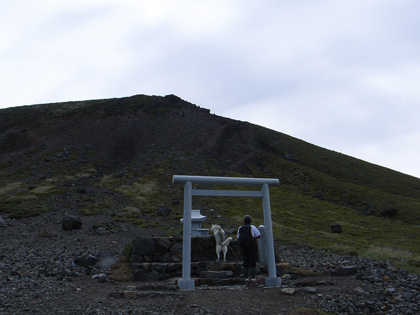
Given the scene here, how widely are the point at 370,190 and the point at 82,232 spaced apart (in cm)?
5377

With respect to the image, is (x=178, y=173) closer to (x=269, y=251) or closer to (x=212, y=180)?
(x=212, y=180)

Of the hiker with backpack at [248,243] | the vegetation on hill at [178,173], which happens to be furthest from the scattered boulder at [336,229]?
the hiker with backpack at [248,243]

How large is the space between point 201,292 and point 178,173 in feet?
150

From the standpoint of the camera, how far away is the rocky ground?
10.6 meters

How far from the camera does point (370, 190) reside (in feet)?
Answer: 226

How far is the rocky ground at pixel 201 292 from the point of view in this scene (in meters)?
10.6

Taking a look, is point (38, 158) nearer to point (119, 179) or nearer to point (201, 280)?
point (119, 179)

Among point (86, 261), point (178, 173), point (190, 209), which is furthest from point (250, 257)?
point (178, 173)

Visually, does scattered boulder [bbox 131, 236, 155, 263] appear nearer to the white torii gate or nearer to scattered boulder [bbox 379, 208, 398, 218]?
the white torii gate

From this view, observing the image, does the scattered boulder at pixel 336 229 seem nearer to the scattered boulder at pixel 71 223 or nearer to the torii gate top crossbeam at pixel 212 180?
the scattered boulder at pixel 71 223

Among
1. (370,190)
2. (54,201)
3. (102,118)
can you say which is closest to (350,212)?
(370,190)

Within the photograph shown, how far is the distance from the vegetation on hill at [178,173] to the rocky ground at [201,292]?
412 cm

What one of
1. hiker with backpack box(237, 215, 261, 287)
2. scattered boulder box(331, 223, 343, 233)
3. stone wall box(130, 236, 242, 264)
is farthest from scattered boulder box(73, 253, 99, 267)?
scattered boulder box(331, 223, 343, 233)

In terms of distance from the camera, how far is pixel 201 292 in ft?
41.4
